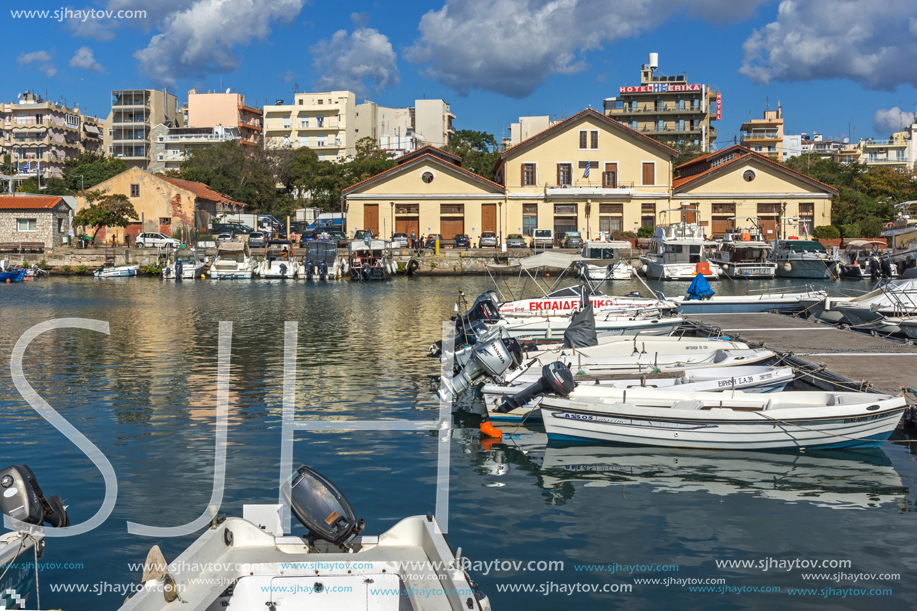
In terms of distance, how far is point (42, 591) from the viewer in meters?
7.58

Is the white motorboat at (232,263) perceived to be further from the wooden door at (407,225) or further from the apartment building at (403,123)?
the apartment building at (403,123)

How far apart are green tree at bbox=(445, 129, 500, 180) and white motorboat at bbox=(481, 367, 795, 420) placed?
216 feet

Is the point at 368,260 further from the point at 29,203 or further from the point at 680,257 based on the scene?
the point at 29,203

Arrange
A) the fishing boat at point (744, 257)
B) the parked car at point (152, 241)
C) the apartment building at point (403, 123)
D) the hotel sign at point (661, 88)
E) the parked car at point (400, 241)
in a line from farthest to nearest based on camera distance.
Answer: the apartment building at point (403, 123) → the hotel sign at point (661, 88) → the parked car at point (152, 241) → the parked car at point (400, 241) → the fishing boat at point (744, 257)

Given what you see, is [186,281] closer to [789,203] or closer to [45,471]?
[45,471]

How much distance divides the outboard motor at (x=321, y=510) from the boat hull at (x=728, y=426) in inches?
225

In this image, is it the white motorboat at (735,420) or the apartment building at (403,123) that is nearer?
the white motorboat at (735,420)

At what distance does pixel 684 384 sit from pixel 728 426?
6.49ft

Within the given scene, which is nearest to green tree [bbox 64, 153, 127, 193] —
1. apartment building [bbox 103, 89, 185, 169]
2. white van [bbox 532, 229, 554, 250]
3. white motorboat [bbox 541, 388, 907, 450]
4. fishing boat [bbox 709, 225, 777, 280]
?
apartment building [bbox 103, 89, 185, 169]

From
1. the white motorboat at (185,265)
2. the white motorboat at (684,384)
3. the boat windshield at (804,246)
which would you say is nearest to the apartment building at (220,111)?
the white motorboat at (185,265)

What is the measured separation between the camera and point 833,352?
17.1 m

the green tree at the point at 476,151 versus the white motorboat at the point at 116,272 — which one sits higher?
the green tree at the point at 476,151

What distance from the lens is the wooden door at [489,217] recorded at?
62.8 m

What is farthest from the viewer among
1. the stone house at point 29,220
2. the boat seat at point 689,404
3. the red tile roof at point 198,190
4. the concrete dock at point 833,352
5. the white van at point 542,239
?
the red tile roof at point 198,190
